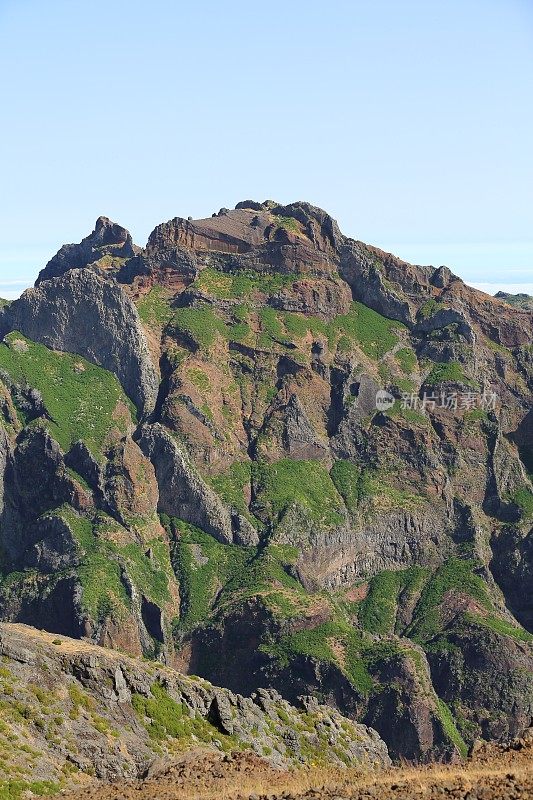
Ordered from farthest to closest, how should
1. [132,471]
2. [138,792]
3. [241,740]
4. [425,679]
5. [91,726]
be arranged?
[132,471] < [425,679] < [241,740] < [91,726] < [138,792]

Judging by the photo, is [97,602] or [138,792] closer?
[138,792]

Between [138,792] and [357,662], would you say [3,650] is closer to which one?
[138,792]

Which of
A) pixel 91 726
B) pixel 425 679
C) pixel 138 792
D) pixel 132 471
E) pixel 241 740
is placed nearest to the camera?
pixel 138 792

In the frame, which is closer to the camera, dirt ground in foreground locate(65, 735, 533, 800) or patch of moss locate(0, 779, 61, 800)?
dirt ground in foreground locate(65, 735, 533, 800)

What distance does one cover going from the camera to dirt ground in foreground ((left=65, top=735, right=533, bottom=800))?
68.1m

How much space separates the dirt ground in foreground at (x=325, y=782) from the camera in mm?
68062

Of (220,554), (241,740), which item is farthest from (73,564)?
(241,740)

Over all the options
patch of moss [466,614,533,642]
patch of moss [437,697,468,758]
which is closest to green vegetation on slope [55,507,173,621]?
patch of moss [437,697,468,758]

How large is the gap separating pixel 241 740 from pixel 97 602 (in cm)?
7749

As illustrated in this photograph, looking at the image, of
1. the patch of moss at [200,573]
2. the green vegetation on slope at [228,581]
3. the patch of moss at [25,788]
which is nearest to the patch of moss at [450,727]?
the green vegetation on slope at [228,581]

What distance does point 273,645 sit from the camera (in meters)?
182

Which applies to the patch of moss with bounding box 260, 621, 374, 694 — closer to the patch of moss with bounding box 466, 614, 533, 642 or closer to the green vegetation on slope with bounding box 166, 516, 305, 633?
the green vegetation on slope with bounding box 166, 516, 305, 633

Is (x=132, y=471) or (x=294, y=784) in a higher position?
(x=132, y=471)

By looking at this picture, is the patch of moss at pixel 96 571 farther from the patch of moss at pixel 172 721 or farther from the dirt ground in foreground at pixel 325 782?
the dirt ground in foreground at pixel 325 782
